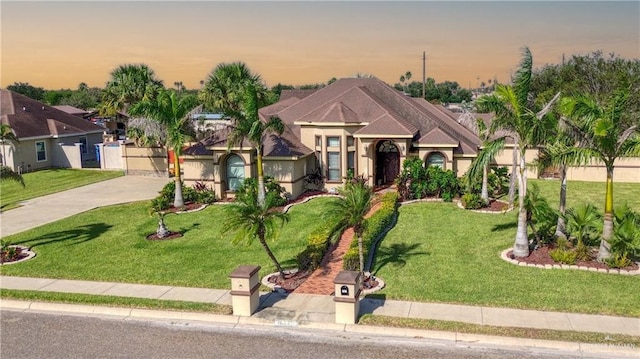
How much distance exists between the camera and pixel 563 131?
54.8ft

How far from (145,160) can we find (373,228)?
73.4 feet

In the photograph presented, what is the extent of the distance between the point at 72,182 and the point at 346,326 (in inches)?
1085

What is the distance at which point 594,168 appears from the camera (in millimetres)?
30484

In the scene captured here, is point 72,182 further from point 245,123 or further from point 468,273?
point 468,273

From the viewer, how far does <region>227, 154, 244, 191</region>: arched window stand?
89.6 feet

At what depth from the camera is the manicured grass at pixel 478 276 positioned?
45.6 ft

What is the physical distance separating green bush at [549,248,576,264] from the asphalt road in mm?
5613

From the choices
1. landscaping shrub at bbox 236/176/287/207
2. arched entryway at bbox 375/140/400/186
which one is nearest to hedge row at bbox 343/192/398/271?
arched entryway at bbox 375/140/400/186

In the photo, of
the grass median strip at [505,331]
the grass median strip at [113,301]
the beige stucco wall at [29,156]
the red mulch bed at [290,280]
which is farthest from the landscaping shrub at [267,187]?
the beige stucco wall at [29,156]

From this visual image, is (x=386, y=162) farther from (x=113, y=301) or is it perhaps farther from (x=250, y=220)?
(x=113, y=301)

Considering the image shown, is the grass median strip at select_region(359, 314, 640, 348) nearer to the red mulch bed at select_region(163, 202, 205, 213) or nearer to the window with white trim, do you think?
the red mulch bed at select_region(163, 202, 205, 213)

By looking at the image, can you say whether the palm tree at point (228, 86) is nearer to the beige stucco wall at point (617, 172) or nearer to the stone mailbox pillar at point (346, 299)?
the stone mailbox pillar at point (346, 299)

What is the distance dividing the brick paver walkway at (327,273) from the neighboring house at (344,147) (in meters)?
7.75

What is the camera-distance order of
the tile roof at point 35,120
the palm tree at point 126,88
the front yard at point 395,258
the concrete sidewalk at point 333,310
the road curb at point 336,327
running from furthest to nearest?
the tile roof at point 35,120 → the palm tree at point 126,88 → the front yard at point 395,258 → the concrete sidewalk at point 333,310 → the road curb at point 336,327
